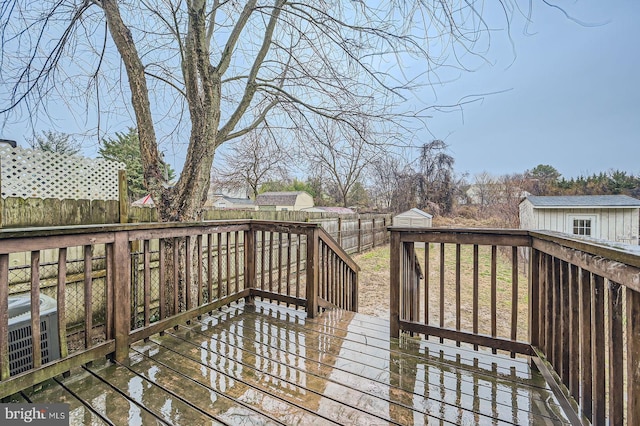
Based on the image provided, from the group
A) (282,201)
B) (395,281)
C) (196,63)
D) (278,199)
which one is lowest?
(395,281)

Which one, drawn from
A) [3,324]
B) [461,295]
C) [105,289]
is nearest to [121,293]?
[105,289]

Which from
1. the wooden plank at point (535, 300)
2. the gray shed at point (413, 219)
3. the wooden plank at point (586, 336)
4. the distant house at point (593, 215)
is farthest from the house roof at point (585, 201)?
the wooden plank at point (586, 336)

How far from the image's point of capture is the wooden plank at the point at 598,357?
1.12 meters

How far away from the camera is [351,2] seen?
253 cm

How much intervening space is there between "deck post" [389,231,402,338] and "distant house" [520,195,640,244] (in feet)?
31.9

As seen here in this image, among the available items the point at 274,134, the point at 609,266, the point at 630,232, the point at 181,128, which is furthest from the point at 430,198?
the point at 609,266

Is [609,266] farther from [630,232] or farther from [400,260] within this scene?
[630,232]

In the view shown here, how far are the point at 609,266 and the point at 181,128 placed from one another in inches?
176

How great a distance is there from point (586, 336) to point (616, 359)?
10.4 inches

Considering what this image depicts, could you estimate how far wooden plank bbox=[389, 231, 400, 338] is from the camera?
2410 mm

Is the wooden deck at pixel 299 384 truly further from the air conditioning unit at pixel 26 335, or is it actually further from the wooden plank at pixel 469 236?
the wooden plank at pixel 469 236

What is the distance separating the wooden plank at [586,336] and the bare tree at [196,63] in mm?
1803

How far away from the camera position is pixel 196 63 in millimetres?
3160

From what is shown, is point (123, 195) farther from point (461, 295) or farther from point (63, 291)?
point (461, 295)
